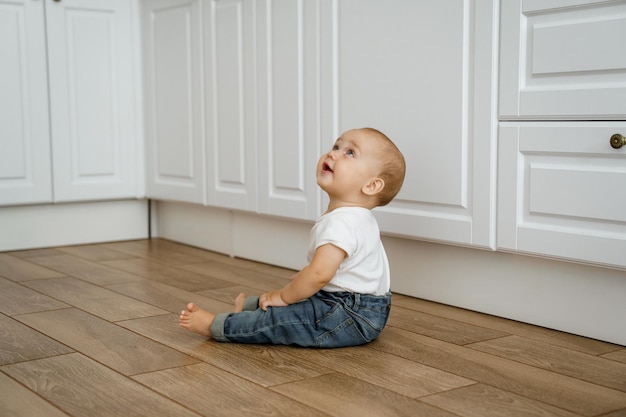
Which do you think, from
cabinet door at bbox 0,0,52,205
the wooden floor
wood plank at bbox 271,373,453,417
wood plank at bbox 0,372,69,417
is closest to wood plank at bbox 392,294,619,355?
the wooden floor

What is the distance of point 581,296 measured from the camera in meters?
1.83

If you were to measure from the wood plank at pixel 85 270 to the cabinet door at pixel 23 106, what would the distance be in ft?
0.95

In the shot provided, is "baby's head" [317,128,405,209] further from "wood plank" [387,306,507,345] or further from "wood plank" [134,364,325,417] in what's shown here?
"wood plank" [134,364,325,417]

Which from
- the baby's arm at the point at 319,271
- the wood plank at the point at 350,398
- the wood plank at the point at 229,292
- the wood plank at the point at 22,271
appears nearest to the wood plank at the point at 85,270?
the wood plank at the point at 22,271

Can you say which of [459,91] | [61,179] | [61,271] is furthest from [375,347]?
[61,179]

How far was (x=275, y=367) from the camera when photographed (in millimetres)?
1592

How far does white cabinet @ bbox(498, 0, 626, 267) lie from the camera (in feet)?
5.49

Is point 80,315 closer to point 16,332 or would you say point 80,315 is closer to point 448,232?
point 16,332

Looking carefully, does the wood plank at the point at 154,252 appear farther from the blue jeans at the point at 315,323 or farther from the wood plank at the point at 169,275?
the blue jeans at the point at 315,323

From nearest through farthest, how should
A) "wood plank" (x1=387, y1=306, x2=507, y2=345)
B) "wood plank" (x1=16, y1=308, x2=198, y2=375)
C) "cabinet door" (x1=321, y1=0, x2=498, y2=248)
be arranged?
"wood plank" (x1=16, y1=308, x2=198, y2=375) < "wood plank" (x1=387, y1=306, x2=507, y2=345) < "cabinet door" (x1=321, y1=0, x2=498, y2=248)

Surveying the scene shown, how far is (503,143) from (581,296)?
0.38 m

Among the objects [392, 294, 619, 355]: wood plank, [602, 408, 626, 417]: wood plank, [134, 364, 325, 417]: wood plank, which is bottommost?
[392, 294, 619, 355]: wood plank

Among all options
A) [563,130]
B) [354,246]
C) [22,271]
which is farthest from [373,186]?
[22,271]

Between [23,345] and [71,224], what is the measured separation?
143cm
